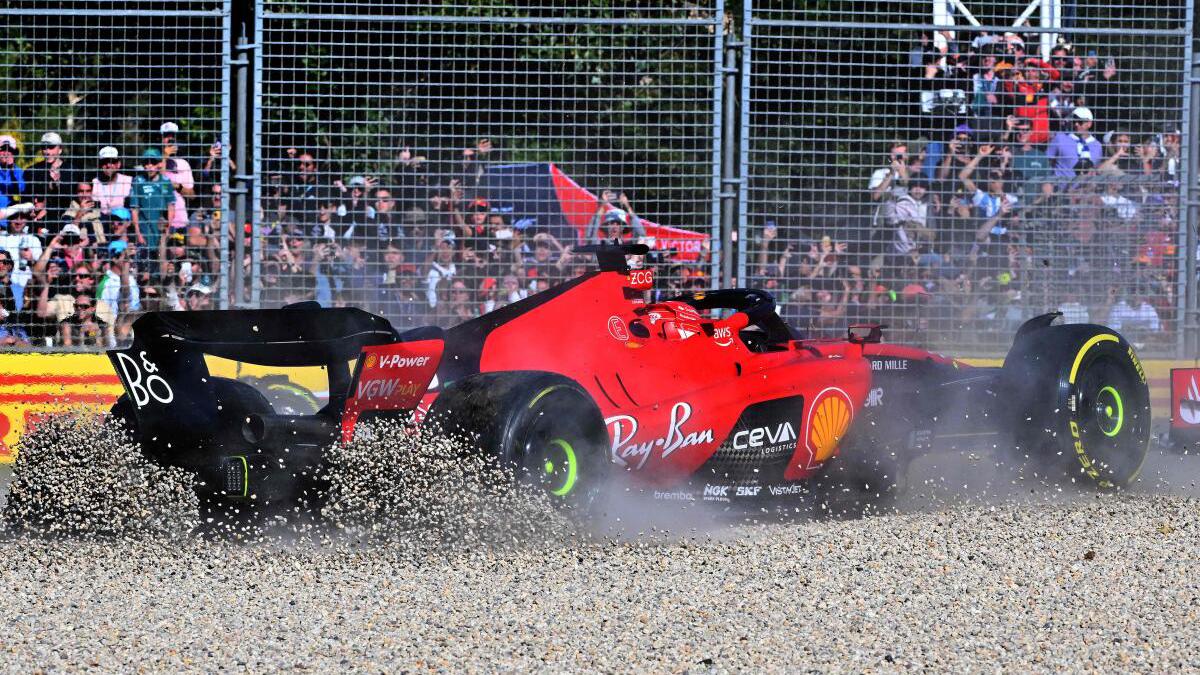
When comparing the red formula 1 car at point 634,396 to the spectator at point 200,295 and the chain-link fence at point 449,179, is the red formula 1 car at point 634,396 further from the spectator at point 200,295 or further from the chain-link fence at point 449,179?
the spectator at point 200,295

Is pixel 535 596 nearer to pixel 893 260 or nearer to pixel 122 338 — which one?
pixel 122 338

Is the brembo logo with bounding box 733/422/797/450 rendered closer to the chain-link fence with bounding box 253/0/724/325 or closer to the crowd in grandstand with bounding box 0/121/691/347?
the chain-link fence with bounding box 253/0/724/325

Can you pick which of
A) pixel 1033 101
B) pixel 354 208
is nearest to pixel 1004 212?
pixel 1033 101

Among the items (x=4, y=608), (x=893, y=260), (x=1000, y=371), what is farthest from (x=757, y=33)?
(x=4, y=608)

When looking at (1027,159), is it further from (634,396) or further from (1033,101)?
(634,396)

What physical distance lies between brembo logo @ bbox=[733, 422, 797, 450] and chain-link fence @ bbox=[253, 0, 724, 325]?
10.5ft

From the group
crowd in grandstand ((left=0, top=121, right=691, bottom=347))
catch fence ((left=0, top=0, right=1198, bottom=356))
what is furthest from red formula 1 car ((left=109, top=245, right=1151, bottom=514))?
crowd in grandstand ((left=0, top=121, right=691, bottom=347))

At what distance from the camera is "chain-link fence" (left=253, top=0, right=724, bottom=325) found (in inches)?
380

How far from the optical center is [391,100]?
988cm

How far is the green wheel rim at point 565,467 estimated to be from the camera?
5.44m

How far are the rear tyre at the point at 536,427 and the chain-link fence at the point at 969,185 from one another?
181 inches

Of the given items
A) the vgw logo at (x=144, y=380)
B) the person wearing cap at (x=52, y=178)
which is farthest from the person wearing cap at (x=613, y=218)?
the vgw logo at (x=144, y=380)

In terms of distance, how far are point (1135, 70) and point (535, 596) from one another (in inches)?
305

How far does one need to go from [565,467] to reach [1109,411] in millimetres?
3423
